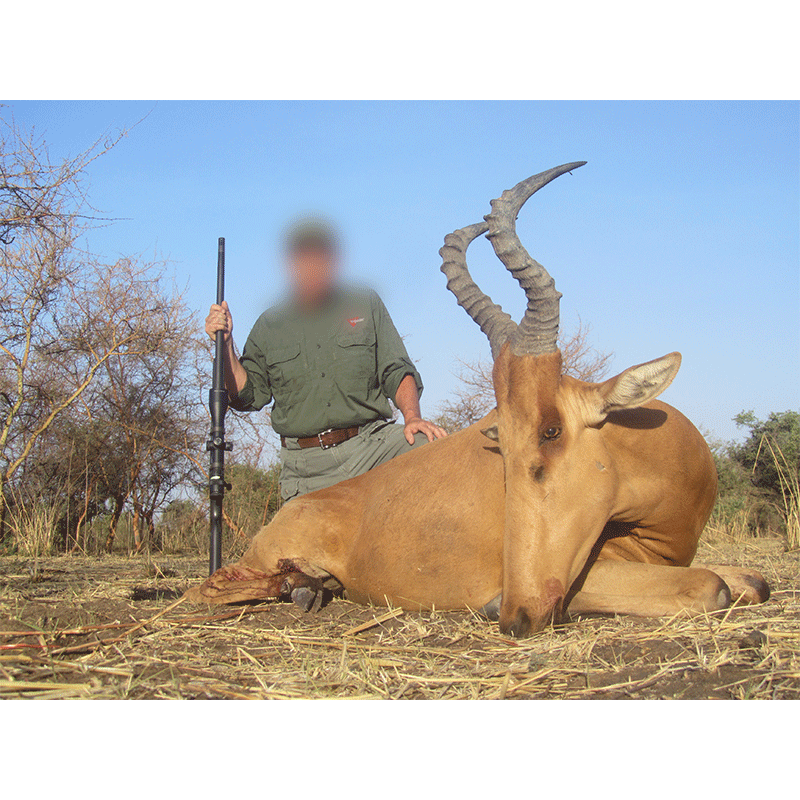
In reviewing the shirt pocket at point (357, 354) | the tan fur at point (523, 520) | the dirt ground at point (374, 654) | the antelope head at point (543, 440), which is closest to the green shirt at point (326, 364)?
the shirt pocket at point (357, 354)

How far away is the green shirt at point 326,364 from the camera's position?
5.56 metres

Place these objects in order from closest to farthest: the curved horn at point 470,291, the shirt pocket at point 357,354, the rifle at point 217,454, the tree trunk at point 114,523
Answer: the curved horn at point 470,291 < the rifle at point 217,454 < the shirt pocket at point 357,354 < the tree trunk at point 114,523

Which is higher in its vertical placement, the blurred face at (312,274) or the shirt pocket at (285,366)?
the blurred face at (312,274)

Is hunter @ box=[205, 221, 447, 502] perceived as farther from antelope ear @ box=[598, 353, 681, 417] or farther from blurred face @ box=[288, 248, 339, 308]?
antelope ear @ box=[598, 353, 681, 417]

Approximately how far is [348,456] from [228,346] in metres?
1.30

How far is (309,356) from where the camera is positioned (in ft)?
18.8

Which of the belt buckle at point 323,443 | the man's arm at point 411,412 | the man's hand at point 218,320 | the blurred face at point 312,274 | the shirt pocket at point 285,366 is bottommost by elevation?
the belt buckle at point 323,443

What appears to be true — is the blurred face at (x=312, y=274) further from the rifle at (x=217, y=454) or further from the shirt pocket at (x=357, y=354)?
the rifle at (x=217, y=454)

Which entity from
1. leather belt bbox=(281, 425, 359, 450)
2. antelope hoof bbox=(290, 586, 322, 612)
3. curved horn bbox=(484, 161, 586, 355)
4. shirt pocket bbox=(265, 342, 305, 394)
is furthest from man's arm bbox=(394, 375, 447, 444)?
curved horn bbox=(484, 161, 586, 355)

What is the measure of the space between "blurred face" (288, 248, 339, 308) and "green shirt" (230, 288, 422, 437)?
0.09 metres

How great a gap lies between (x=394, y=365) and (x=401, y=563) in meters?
1.94

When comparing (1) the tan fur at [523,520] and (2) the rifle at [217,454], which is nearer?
(1) the tan fur at [523,520]

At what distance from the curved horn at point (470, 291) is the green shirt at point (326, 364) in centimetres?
159

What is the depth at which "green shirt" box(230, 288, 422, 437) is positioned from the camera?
18.2 ft
